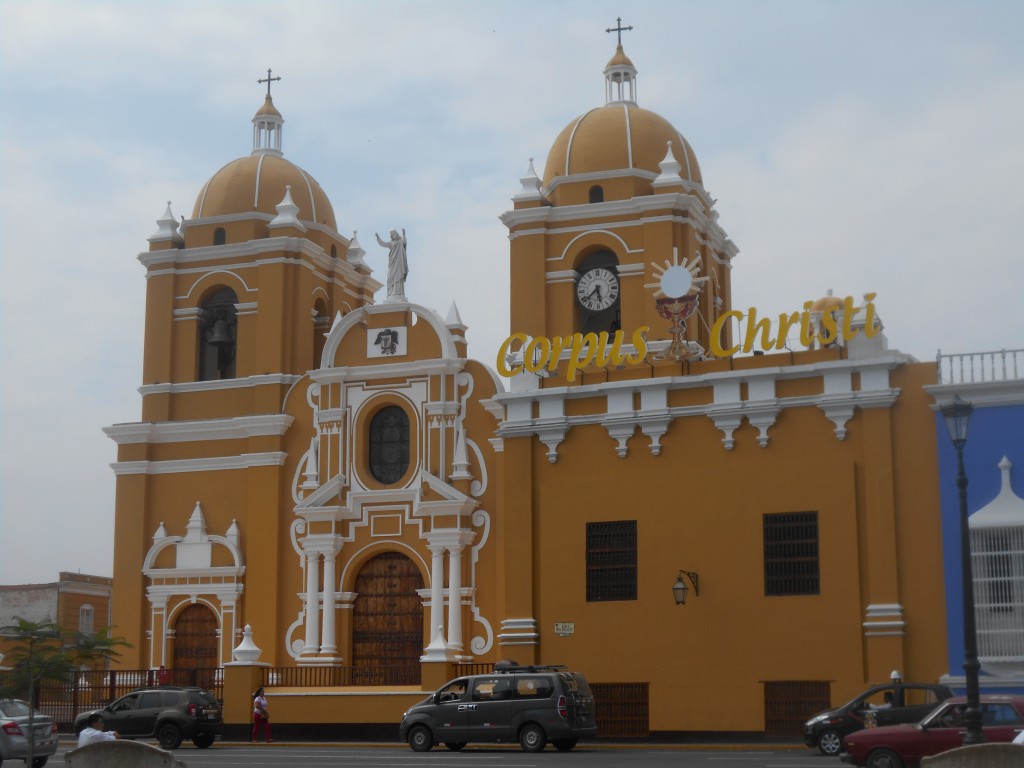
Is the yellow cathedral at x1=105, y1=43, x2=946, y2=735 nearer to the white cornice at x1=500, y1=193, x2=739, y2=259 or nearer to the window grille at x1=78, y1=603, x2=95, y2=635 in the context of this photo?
the white cornice at x1=500, y1=193, x2=739, y2=259

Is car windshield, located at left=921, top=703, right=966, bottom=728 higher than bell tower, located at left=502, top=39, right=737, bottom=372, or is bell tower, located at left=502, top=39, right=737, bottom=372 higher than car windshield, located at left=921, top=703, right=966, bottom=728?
bell tower, located at left=502, top=39, right=737, bottom=372

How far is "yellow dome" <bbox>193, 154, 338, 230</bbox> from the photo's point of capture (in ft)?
138

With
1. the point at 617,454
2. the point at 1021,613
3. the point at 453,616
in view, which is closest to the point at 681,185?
the point at 617,454

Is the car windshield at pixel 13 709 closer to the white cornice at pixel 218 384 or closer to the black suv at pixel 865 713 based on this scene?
the black suv at pixel 865 713

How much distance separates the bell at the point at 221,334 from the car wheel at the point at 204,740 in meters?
14.2

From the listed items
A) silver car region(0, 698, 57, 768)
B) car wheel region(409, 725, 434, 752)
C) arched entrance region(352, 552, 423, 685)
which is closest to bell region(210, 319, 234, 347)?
arched entrance region(352, 552, 423, 685)

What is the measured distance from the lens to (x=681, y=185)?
37.3m

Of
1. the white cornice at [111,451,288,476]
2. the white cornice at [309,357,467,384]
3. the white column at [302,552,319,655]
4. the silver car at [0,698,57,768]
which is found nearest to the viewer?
the silver car at [0,698,57,768]

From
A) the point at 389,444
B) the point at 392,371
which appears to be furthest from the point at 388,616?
the point at 392,371

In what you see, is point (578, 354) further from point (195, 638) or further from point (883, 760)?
point (195, 638)

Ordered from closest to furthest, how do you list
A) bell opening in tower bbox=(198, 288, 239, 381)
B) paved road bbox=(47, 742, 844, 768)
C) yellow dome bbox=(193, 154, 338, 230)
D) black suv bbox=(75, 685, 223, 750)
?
paved road bbox=(47, 742, 844, 768)
black suv bbox=(75, 685, 223, 750)
bell opening in tower bbox=(198, 288, 239, 381)
yellow dome bbox=(193, 154, 338, 230)

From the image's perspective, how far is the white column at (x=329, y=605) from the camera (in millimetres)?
36750

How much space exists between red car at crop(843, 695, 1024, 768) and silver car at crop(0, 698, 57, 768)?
12277mm

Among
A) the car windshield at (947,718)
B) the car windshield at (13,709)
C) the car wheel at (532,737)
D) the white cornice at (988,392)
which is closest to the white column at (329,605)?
the car wheel at (532,737)
